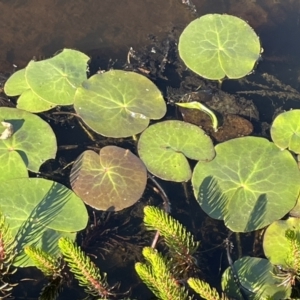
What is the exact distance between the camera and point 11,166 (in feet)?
9.83

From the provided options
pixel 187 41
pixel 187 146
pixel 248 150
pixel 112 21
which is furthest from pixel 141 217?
pixel 112 21

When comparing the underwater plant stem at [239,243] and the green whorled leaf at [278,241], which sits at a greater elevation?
the green whorled leaf at [278,241]

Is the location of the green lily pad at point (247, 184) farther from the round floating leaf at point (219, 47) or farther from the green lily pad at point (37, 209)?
the green lily pad at point (37, 209)

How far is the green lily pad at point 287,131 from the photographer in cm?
314

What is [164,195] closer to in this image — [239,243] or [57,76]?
[239,243]

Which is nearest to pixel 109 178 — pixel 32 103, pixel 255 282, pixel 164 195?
pixel 164 195

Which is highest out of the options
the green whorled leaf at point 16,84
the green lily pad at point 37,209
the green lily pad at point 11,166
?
the green whorled leaf at point 16,84

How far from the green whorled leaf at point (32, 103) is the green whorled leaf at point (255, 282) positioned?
1564 mm

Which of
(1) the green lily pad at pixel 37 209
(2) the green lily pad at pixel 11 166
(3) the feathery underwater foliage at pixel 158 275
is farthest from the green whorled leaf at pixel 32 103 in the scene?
(3) the feathery underwater foliage at pixel 158 275

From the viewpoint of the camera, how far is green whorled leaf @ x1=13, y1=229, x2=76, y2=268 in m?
2.69

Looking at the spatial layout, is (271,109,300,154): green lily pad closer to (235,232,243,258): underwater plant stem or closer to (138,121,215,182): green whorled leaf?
(138,121,215,182): green whorled leaf

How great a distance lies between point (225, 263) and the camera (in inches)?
113

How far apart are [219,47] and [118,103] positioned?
877mm

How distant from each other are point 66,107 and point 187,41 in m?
1.01
